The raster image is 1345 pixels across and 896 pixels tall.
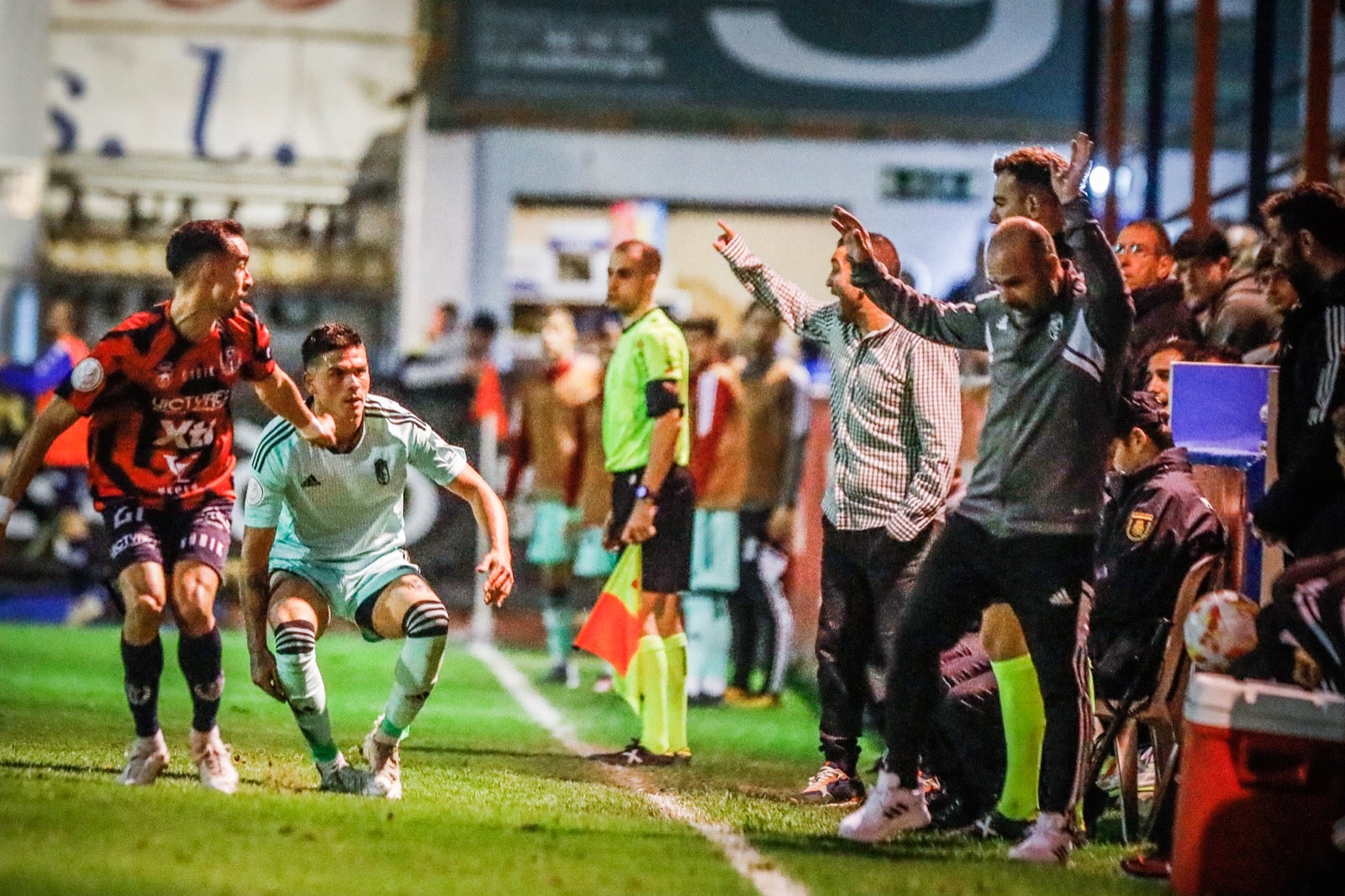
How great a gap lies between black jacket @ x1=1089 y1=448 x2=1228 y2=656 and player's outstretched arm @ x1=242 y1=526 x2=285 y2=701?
2996 millimetres

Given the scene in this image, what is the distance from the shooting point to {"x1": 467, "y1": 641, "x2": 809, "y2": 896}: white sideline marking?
233 inches

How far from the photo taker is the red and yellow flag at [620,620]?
29.7ft

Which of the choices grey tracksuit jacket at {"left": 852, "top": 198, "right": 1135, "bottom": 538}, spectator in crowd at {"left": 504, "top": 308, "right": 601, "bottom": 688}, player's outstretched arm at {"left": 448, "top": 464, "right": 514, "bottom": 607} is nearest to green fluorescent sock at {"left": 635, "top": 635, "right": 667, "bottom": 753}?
player's outstretched arm at {"left": 448, "top": 464, "right": 514, "bottom": 607}

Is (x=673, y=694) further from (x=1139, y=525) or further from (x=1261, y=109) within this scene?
(x=1261, y=109)

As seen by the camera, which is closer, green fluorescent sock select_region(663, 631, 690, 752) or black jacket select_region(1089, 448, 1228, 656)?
black jacket select_region(1089, 448, 1228, 656)

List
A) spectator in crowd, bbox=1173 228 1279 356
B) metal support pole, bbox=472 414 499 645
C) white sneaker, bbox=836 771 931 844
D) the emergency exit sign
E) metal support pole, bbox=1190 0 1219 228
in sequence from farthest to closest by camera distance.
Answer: the emergency exit sign, metal support pole, bbox=472 414 499 645, metal support pole, bbox=1190 0 1219 228, spectator in crowd, bbox=1173 228 1279 356, white sneaker, bbox=836 771 931 844

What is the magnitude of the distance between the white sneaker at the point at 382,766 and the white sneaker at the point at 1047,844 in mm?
2270

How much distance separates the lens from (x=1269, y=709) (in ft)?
19.3

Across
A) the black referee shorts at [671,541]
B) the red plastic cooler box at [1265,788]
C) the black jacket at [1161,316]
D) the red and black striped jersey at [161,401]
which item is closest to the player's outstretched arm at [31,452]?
the red and black striped jersey at [161,401]

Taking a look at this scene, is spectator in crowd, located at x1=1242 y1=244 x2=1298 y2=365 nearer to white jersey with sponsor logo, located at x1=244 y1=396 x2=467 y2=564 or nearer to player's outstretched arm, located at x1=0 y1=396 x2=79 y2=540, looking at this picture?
white jersey with sponsor logo, located at x1=244 y1=396 x2=467 y2=564

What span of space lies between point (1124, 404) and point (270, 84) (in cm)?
2105

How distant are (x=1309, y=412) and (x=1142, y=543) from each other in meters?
0.92

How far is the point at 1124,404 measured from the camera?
753cm

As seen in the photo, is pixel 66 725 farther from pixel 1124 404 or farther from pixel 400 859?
pixel 1124 404
